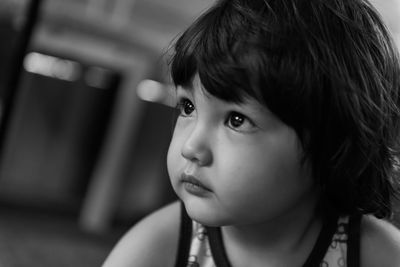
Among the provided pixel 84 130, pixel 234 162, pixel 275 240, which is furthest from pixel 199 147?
pixel 84 130

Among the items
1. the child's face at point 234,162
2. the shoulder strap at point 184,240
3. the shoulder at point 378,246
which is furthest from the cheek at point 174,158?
the shoulder at point 378,246

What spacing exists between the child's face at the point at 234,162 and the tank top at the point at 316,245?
9 cm

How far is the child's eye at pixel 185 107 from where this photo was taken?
1.45 ft

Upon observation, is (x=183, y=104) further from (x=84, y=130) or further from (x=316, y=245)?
(x=84, y=130)

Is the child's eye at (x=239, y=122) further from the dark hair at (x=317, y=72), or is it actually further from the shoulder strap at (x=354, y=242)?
the shoulder strap at (x=354, y=242)

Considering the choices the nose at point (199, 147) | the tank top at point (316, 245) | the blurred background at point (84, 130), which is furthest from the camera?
the blurred background at point (84, 130)

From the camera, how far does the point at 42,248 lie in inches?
81.5

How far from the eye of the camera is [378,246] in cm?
52

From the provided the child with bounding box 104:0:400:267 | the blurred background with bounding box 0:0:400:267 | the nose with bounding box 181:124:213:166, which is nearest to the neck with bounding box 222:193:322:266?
the child with bounding box 104:0:400:267

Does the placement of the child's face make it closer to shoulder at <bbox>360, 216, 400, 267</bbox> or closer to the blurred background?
shoulder at <bbox>360, 216, 400, 267</bbox>

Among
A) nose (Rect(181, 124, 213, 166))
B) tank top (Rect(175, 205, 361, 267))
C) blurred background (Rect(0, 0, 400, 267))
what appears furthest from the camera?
blurred background (Rect(0, 0, 400, 267))

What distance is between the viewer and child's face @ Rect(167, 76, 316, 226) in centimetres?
40

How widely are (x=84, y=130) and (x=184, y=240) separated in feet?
6.74

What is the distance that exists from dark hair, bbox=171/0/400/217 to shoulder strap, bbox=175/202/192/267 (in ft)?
0.43
